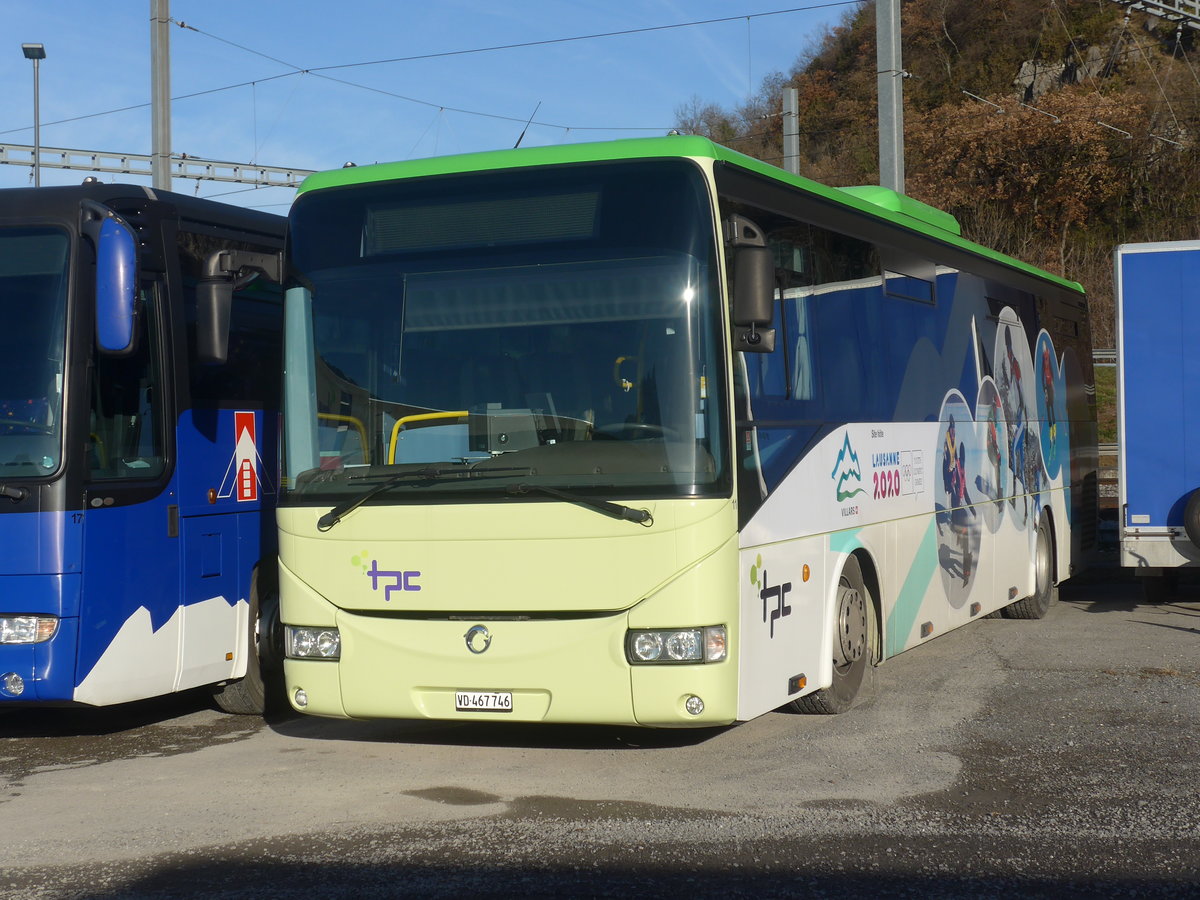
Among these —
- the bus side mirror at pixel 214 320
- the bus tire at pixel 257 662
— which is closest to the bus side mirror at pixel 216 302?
the bus side mirror at pixel 214 320

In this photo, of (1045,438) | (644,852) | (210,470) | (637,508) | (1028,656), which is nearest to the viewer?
(644,852)

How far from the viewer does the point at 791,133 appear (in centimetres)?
2159

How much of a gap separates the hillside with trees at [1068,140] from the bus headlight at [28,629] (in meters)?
34.6

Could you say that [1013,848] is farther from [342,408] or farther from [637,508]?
[342,408]

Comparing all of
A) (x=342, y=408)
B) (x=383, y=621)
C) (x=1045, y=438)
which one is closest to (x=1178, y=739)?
(x=383, y=621)

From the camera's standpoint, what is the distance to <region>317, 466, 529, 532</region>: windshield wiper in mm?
7156

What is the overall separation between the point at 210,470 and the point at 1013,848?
5.16 metres

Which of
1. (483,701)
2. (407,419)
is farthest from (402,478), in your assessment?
(483,701)

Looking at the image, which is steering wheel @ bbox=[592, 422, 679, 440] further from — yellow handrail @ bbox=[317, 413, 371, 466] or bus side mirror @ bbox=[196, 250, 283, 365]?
bus side mirror @ bbox=[196, 250, 283, 365]

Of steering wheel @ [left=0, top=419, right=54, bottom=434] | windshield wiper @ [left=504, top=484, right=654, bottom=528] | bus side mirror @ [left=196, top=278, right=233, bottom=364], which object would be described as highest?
bus side mirror @ [left=196, top=278, right=233, bottom=364]

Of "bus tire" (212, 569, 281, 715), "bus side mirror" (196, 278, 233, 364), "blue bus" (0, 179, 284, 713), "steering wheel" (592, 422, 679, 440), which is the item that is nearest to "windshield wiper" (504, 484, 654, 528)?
"steering wheel" (592, 422, 679, 440)

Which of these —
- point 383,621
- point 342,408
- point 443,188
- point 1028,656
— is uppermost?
point 443,188

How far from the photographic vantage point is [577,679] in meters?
7.06

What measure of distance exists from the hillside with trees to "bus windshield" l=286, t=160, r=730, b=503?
3355cm
